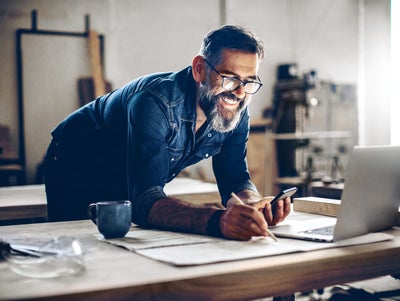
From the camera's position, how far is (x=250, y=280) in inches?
40.8

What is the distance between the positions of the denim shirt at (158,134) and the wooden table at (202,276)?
367 millimetres

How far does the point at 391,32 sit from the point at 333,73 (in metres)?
1.43

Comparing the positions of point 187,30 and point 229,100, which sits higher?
point 187,30

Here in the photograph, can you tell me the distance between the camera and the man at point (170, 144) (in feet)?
5.03

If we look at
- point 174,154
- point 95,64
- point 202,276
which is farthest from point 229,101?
point 95,64

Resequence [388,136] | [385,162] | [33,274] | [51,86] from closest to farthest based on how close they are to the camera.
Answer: [33,274]
[385,162]
[51,86]
[388,136]

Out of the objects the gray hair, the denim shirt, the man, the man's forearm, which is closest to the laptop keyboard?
the man

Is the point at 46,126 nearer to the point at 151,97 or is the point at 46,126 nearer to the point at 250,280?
the point at 151,97

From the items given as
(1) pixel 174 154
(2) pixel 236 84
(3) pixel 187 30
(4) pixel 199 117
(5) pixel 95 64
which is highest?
(3) pixel 187 30

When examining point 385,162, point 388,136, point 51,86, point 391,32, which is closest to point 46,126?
point 51,86

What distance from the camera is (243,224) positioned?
4.37 feet

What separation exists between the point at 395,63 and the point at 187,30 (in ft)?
8.97

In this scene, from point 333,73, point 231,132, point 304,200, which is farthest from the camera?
point 333,73

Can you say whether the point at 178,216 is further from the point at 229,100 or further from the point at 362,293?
the point at 362,293
